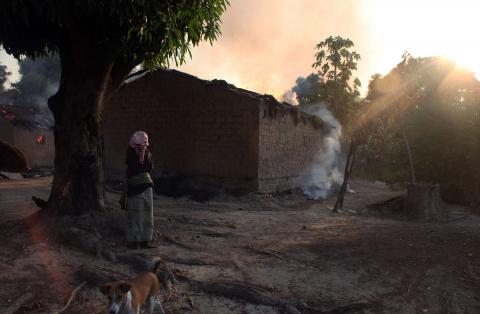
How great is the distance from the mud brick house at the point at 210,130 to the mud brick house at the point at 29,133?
410 inches

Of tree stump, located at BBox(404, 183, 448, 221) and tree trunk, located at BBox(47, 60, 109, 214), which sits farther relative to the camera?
tree stump, located at BBox(404, 183, 448, 221)

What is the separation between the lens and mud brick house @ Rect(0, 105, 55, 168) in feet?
81.5

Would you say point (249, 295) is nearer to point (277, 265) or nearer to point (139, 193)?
point (277, 265)

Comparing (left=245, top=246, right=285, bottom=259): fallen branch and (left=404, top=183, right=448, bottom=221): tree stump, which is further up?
(left=404, top=183, right=448, bottom=221): tree stump

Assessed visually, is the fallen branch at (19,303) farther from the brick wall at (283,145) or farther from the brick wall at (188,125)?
the brick wall at (283,145)

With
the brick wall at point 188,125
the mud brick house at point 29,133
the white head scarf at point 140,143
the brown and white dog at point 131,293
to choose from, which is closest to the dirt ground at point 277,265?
the brown and white dog at point 131,293

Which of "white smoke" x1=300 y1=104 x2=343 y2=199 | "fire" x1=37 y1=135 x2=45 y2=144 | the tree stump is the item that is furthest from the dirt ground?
"fire" x1=37 y1=135 x2=45 y2=144

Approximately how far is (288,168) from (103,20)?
10379 millimetres

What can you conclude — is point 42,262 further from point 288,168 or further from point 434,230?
point 288,168

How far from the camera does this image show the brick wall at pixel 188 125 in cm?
1440

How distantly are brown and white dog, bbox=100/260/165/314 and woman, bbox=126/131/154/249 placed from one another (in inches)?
96.5

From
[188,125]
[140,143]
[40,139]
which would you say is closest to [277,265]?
[140,143]

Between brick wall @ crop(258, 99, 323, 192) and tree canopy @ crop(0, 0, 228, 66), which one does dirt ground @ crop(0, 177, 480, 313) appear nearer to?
tree canopy @ crop(0, 0, 228, 66)

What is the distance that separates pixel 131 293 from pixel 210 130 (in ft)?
37.3
